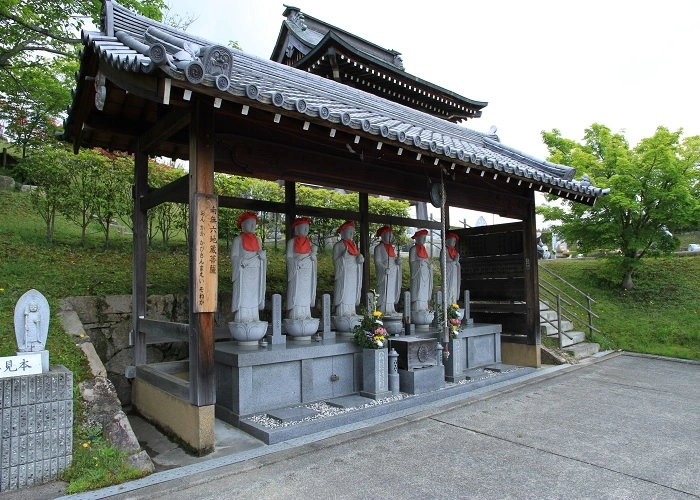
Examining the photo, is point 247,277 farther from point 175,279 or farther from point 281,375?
point 175,279

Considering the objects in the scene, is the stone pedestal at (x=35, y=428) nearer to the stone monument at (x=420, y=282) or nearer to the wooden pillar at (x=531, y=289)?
the stone monument at (x=420, y=282)

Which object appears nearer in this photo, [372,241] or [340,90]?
[340,90]

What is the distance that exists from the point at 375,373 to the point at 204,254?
2843mm

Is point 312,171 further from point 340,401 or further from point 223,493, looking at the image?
point 223,493

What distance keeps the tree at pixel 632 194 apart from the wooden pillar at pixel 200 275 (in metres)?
9.96

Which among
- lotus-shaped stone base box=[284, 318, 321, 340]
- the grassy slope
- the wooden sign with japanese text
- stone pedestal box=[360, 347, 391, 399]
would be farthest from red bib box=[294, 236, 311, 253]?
the grassy slope

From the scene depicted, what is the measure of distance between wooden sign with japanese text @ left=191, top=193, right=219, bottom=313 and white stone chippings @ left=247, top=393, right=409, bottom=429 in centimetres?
152

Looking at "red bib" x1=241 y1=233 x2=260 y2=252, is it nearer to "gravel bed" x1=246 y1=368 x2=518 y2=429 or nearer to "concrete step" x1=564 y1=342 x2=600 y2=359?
"gravel bed" x1=246 y1=368 x2=518 y2=429

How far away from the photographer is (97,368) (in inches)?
201

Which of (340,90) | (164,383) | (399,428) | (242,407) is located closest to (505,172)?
(340,90)

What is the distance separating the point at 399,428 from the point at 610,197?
874cm

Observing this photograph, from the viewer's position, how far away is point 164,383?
5.32 meters

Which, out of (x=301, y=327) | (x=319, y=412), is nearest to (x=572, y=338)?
(x=301, y=327)

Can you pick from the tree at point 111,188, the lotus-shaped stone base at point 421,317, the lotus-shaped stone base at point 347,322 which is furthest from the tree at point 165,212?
the lotus-shaped stone base at point 421,317
